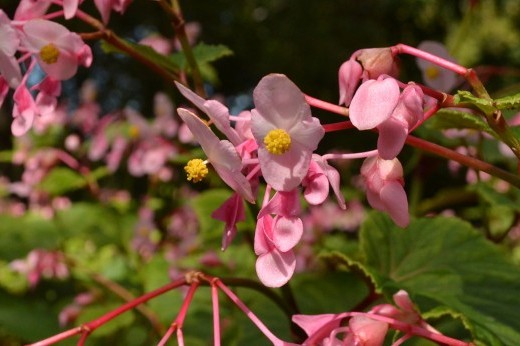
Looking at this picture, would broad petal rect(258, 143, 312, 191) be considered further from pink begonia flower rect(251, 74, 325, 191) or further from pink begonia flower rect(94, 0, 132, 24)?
pink begonia flower rect(94, 0, 132, 24)

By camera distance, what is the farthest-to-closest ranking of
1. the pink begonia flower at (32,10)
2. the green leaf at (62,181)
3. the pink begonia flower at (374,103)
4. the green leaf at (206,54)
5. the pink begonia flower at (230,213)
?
1. the green leaf at (62,181)
2. the green leaf at (206,54)
3. the pink begonia flower at (32,10)
4. the pink begonia flower at (230,213)
5. the pink begonia flower at (374,103)

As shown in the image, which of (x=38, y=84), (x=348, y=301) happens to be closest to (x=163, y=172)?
(x=348, y=301)

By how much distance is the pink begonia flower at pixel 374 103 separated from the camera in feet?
1.67

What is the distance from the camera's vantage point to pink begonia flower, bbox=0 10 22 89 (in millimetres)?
696

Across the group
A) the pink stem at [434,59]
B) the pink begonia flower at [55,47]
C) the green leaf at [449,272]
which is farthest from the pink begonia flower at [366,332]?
the pink begonia flower at [55,47]

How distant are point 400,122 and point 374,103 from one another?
25 millimetres

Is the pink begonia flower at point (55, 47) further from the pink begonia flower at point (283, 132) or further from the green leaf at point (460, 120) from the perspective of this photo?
the green leaf at point (460, 120)

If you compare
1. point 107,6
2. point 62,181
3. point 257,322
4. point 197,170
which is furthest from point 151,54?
point 62,181

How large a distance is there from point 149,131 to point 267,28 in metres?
5.49

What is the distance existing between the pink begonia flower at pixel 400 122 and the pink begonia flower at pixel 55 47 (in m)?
0.36

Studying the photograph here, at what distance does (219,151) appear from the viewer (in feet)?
1.80

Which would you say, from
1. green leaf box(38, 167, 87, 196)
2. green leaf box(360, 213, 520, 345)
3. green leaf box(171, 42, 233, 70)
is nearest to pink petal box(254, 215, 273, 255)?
green leaf box(360, 213, 520, 345)

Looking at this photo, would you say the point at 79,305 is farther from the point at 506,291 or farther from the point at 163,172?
the point at 506,291

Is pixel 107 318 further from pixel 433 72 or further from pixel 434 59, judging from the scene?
pixel 433 72
